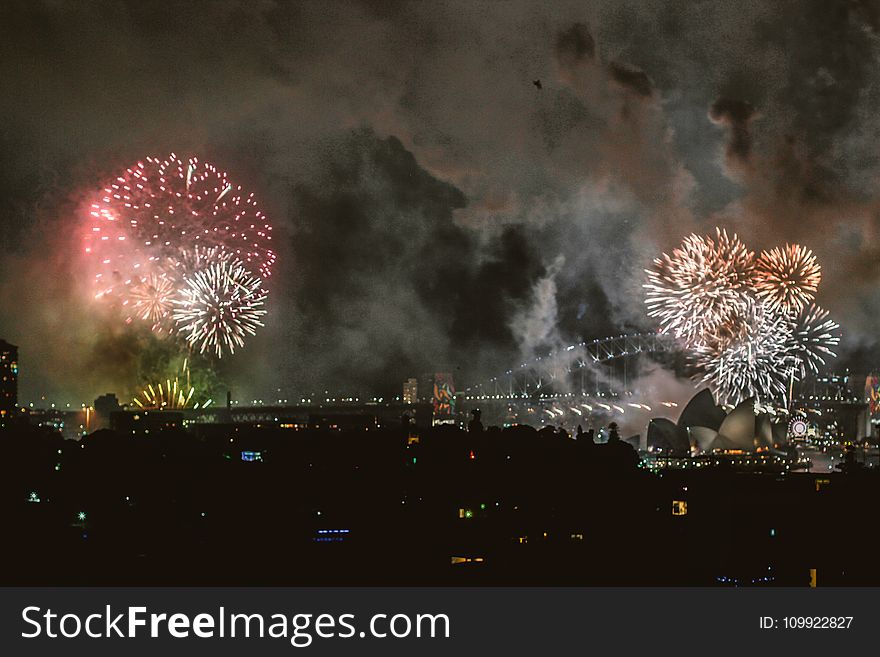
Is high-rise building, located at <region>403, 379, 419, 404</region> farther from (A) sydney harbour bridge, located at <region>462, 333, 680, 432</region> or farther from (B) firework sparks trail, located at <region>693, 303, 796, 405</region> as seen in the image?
(B) firework sparks trail, located at <region>693, 303, 796, 405</region>

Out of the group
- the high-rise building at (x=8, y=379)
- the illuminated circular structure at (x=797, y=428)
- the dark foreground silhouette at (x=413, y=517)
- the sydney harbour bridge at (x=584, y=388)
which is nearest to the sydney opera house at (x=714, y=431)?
the illuminated circular structure at (x=797, y=428)

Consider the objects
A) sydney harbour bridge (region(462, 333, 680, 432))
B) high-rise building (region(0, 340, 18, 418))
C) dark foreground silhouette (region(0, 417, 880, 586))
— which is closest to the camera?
dark foreground silhouette (region(0, 417, 880, 586))

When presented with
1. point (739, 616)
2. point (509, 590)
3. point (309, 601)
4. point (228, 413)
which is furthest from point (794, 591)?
point (228, 413)

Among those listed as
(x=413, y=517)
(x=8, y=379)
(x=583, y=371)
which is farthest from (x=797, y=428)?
(x=8, y=379)

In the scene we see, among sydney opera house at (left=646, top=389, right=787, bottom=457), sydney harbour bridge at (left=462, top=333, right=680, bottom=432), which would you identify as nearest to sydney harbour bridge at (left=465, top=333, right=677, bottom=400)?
sydney harbour bridge at (left=462, top=333, right=680, bottom=432)

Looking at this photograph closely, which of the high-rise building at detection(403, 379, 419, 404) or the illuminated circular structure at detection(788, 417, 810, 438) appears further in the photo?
the high-rise building at detection(403, 379, 419, 404)

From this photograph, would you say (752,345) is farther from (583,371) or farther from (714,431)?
(583,371)

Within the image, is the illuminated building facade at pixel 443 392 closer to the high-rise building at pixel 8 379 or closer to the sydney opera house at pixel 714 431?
the sydney opera house at pixel 714 431
